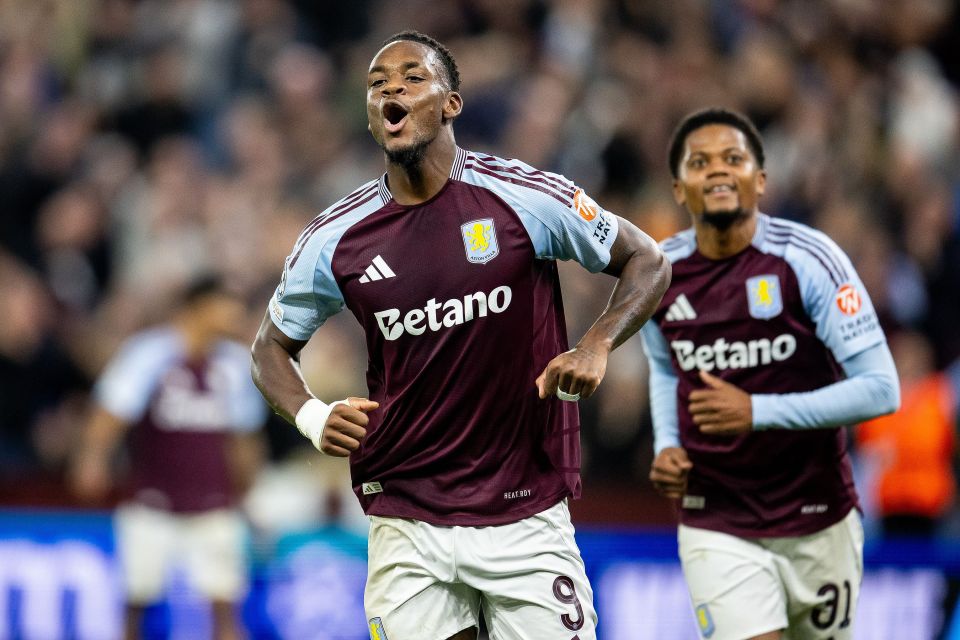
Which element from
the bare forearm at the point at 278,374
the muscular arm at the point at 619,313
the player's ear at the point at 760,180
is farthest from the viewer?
the player's ear at the point at 760,180

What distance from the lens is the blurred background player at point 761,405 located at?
5809 mm

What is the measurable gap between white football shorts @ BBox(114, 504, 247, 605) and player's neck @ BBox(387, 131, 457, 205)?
17.7ft

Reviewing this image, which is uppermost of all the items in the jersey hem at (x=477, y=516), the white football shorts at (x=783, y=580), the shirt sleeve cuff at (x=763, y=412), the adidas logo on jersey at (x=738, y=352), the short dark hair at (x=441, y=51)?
the short dark hair at (x=441, y=51)

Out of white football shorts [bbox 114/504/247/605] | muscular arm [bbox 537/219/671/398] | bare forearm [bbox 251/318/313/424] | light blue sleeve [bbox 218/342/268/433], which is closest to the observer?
muscular arm [bbox 537/219/671/398]

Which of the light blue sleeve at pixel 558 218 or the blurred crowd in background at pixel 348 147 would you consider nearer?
the light blue sleeve at pixel 558 218

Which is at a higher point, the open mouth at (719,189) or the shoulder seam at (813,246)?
the open mouth at (719,189)

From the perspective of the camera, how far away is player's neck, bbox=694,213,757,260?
612cm

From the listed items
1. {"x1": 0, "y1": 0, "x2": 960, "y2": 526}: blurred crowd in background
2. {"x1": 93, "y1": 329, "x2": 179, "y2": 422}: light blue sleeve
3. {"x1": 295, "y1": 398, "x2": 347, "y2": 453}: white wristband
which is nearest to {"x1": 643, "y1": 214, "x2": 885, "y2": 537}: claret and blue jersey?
{"x1": 295, "y1": 398, "x2": 347, "y2": 453}: white wristband

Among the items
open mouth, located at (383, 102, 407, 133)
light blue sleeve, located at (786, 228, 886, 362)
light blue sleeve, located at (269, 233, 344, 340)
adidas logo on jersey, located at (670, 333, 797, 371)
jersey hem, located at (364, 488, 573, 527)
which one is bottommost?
jersey hem, located at (364, 488, 573, 527)

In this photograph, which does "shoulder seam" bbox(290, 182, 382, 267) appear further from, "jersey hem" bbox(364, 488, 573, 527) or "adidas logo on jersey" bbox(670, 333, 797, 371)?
"adidas logo on jersey" bbox(670, 333, 797, 371)

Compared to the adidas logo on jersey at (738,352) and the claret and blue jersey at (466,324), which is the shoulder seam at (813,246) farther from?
the claret and blue jersey at (466,324)

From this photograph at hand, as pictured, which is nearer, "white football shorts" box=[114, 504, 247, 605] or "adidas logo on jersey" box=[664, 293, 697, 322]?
"adidas logo on jersey" box=[664, 293, 697, 322]

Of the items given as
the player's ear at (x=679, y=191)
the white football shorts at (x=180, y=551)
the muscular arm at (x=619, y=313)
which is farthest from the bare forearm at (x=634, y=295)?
the white football shorts at (x=180, y=551)

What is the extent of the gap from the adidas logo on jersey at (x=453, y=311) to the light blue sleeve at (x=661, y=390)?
4.44 ft
